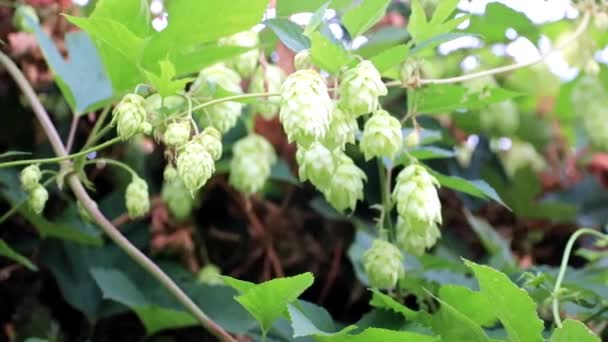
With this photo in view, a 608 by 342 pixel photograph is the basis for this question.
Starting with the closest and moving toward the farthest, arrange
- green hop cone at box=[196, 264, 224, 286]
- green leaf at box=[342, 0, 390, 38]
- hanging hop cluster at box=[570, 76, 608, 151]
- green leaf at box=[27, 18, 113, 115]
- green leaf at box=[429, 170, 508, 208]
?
1. green leaf at box=[342, 0, 390, 38]
2. green leaf at box=[429, 170, 508, 208]
3. green leaf at box=[27, 18, 113, 115]
4. green hop cone at box=[196, 264, 224, 286]
5. hanging hop cluster at box=[570, 76, 608, 151]

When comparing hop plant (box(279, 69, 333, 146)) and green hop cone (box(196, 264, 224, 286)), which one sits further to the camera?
green hop cone (box(196, 264, 224, 286))

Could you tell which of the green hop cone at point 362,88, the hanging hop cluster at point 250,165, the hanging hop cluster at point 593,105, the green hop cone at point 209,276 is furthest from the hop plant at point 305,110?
the hanging hop cluster at point 593,105

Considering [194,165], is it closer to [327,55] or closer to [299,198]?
[327,55]

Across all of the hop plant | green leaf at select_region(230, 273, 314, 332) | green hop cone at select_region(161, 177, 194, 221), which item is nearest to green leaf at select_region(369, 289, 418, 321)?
green leaf at select_region(230, 273, 314, 332)

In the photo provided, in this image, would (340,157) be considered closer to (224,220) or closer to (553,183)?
(224,220)

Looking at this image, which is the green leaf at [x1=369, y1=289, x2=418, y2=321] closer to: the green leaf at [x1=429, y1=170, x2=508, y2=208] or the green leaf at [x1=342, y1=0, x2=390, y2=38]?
the green leaf at [x1=429, y1=170, x2=508, y2=208]

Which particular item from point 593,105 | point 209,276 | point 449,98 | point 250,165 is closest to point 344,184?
point 449,98

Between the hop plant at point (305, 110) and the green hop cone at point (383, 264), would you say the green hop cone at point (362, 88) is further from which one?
the green hop cone at point (383, 264)
